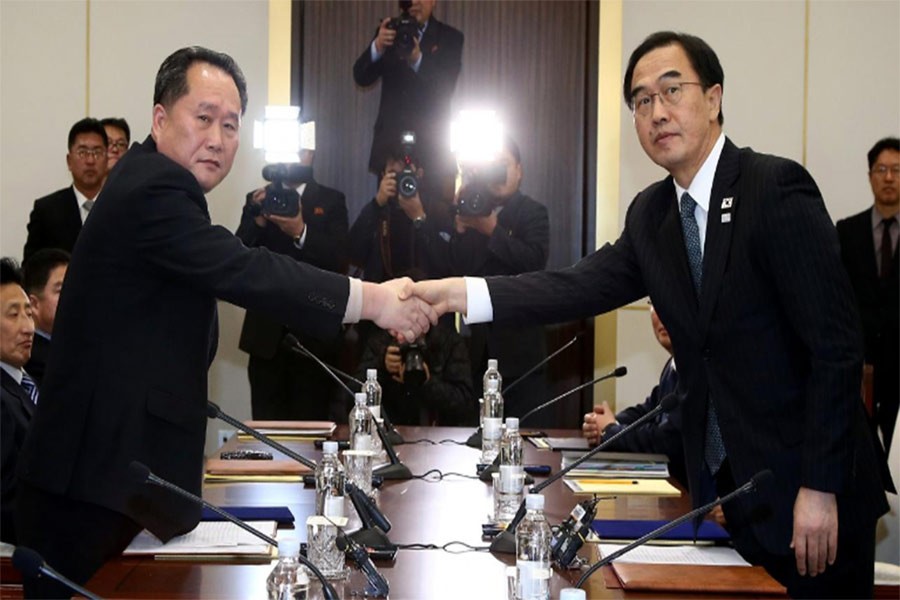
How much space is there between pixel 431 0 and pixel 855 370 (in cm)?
430

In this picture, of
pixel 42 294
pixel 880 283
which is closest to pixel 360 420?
pixel 42 294

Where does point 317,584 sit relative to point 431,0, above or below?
below

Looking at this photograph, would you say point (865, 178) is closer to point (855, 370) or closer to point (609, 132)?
point (609, 132)

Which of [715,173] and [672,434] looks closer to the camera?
[715,173]

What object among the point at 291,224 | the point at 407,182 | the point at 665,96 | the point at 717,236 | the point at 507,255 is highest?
the point at 407,182

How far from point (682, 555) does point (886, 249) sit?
3776 mm

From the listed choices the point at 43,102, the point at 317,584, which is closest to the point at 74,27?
the point at 43,102

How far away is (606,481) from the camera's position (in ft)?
9.93

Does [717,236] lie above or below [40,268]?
below

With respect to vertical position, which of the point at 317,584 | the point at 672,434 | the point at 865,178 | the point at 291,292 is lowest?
the point at 317,584

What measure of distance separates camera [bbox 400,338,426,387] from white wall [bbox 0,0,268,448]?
159 cm

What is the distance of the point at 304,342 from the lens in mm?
5777

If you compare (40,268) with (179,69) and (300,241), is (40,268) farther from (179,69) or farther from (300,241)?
(179,69)

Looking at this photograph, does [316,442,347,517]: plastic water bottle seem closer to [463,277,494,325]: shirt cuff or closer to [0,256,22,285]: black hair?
[463,277,494,325]: shirt cuff
